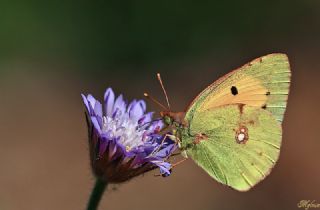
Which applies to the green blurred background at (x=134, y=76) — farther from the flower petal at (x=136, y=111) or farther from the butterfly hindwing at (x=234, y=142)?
the butterfly hindwing at (x=234, y=142)

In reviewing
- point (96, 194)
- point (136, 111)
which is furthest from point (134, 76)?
point (96, 194)

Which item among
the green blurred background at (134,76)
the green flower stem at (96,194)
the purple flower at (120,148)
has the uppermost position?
the purple flower at (120,148)

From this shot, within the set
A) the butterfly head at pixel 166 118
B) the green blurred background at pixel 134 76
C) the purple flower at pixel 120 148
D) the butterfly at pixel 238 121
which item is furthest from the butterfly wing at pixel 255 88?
the green blurred background at pixel 134 76

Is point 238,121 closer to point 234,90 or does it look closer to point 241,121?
point 241,121

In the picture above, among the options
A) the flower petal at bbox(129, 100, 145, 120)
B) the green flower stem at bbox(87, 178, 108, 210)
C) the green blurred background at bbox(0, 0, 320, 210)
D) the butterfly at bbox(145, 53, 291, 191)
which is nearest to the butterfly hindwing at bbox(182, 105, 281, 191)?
the butterfly at bbox(145, 53, 291, 191)

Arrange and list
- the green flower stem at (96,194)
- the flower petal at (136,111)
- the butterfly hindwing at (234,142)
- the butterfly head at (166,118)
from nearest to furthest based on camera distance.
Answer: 1. the green flower stem at (96,194)
2. the butterfly hindwing at (234,142)
3. the butterfly head at (166,118)
4. the flower petal at (136,111)

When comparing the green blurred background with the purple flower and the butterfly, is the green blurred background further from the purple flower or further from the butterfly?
the butterfly

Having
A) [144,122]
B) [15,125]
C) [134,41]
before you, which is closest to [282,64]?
[144,122]

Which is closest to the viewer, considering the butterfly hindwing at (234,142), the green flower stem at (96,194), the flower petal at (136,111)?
the green flower stem at (96,194)
